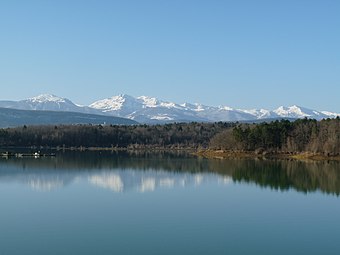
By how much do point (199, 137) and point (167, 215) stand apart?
96435 millimetres

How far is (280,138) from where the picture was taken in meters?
71.1

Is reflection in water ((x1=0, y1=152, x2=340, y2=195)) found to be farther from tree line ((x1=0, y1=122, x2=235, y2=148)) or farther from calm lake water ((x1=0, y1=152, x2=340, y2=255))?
tree line ((x1=0, y1=122, x2=235, y2=148))

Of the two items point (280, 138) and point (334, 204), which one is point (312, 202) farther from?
point (280, 138)

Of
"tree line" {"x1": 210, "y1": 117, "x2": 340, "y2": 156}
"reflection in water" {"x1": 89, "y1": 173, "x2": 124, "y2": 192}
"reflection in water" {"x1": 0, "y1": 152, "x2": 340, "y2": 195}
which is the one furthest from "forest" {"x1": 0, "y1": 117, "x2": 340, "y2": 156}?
"reflection in water" {"x1": 89, "y1": 173, "x2": 124, "y2": 192}

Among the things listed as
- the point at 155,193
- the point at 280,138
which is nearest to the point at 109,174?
the point at 155,193

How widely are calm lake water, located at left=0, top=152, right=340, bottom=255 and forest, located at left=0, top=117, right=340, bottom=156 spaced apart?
2962 cm

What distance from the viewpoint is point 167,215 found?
21.8 metres

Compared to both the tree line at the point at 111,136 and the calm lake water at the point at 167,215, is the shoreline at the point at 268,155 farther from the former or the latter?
the tree line at the point at 111,136

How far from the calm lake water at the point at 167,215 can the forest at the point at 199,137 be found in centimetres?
2962

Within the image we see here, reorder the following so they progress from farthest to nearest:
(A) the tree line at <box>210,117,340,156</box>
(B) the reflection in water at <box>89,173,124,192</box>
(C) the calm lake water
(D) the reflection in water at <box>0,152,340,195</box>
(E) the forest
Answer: (E) the forest < (A) the tree line at <box>210,117,340,156</box> < (D) the reflection in water at <box>0,152,340,195</box> < (B) the reflection in water at <box>89,173,124,192</box> < (C) the calm lake water

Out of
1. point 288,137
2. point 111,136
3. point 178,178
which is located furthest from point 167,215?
point 111,136

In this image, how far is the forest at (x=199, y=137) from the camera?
68256 millimetres

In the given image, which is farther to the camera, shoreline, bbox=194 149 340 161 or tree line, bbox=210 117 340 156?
tree line, bbox=210 117 340 156

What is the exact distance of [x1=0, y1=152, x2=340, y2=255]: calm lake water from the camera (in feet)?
54.0
